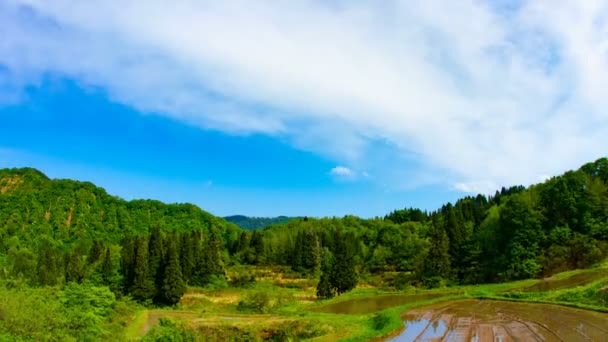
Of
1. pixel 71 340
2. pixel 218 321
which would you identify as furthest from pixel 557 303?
pixel 71 340

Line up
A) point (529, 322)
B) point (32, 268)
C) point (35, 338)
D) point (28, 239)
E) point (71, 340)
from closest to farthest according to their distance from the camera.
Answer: point (35, 338)
point (71, 340)
point (529, 322)
point (32, 268)
point (28, 239)

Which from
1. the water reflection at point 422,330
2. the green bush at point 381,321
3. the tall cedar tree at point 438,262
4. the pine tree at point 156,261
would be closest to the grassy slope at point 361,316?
the green bush at point 381,321

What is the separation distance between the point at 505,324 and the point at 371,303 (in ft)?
59.0

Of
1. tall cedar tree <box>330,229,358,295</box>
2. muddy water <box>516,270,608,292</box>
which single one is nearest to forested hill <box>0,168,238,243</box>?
tall cedar tree <box>330,229,358,295</box>

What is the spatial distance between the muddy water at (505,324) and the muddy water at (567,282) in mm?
7832

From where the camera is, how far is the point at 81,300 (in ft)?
87.9

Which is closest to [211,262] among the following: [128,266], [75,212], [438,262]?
[128,266]

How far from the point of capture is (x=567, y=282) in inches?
1364

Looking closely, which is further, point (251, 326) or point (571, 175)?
point (571, 175)

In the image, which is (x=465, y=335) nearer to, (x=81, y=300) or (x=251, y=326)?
(x=251, y=326)

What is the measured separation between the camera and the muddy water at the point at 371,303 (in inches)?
1371

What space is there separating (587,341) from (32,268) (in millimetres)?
64755

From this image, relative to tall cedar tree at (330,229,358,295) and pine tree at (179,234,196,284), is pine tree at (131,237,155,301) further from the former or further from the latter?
tall cedar tree at (330,229,358,295)

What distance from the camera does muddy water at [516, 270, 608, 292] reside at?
33.0 metres
